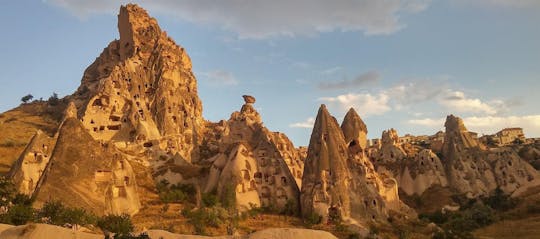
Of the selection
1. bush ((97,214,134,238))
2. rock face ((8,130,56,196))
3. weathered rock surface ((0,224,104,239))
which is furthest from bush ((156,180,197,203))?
weathered rock surface ((0,224,104,239))

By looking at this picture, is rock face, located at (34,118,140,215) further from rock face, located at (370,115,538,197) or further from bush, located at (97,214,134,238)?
rock face, located at (370,115,538,197)

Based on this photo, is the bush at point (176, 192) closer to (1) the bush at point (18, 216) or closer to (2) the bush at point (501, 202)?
(1) the bush at point (18, 216)

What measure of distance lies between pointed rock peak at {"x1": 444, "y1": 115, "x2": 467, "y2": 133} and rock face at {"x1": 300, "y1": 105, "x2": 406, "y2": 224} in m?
26.7

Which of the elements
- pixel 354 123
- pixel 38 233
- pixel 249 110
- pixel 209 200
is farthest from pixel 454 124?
pixel 38 233

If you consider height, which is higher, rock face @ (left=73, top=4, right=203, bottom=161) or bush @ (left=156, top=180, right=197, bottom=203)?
rock face @ (left=73, top=4, right=203, bottom=161)

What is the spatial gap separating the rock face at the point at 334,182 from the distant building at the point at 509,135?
3550 inches

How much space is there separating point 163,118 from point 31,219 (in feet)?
158

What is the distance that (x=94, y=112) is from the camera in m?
66.5

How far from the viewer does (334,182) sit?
41.7 meters

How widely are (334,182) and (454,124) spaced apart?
112 ft

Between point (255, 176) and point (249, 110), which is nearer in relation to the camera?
point (255, 176)

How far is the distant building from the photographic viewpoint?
126225mm

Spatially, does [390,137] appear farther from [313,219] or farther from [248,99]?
[313,219]

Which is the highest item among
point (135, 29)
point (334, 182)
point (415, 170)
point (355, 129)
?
point (135, 29)
